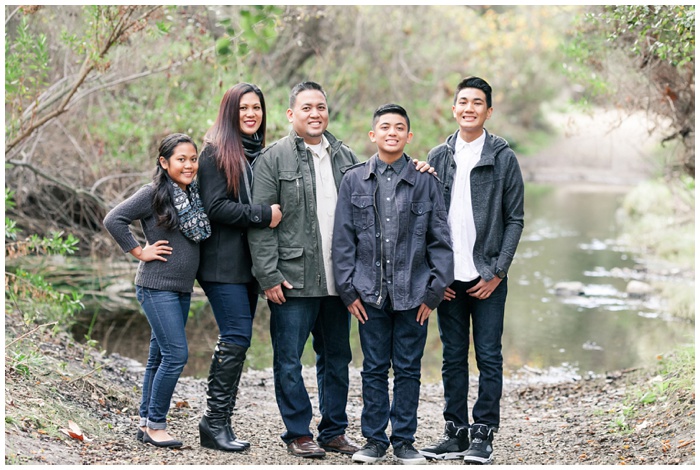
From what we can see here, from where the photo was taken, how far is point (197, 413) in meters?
5.63

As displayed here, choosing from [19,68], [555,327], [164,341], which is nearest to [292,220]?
[164,341]

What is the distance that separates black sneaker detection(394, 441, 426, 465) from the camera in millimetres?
4363

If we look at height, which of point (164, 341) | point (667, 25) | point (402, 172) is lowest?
point (164, 341)

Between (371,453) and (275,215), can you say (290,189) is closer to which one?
(275,215)

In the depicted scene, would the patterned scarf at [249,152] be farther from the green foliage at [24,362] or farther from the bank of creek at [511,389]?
→ the green foliage at [24,362]

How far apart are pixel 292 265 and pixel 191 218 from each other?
1.90 feet

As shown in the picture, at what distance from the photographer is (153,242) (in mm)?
4445

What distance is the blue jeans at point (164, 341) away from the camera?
4.42 metres

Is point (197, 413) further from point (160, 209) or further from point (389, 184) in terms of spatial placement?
point (389, 184)

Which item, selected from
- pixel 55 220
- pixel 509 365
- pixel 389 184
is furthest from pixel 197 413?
pixel 55 220

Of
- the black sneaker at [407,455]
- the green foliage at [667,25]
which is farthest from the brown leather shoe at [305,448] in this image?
the green foliage at [667,25]

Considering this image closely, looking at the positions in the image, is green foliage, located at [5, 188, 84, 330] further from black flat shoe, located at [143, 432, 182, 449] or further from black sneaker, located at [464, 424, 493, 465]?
black sneaker, located at [464, 424, 493, 465]

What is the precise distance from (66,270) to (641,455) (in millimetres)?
7005

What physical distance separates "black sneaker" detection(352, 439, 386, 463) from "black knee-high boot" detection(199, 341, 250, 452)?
644 mm
